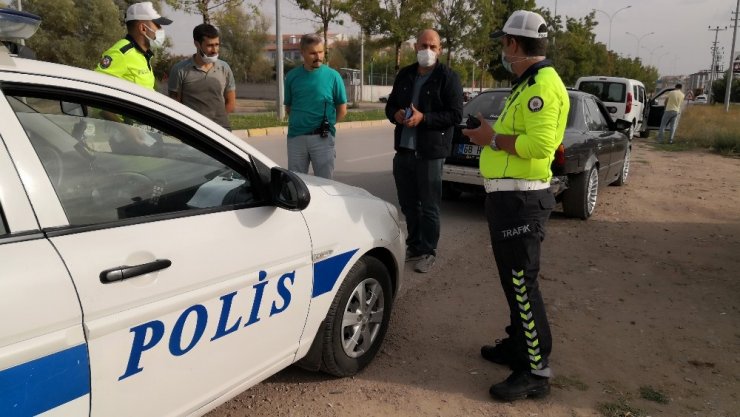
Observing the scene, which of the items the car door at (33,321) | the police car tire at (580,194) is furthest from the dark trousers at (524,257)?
the police car tire at (580,194)

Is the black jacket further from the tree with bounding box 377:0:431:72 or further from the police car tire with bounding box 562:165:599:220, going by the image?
the tree with bounding box 377:0:431:72

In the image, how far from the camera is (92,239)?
169 centimetres

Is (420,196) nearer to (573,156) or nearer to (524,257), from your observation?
(524,257)

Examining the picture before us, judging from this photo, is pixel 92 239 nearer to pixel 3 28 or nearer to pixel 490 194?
pixel 3 28

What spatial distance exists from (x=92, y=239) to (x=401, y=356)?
6.68 ft

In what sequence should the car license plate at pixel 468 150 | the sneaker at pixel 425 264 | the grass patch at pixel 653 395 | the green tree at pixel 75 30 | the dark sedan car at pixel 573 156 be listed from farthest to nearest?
the green tree at pixel 75 30, the car license plate at pixel 468 150, the dark sedan car at pixel 573 156, the sneaker at pixel 425 264, the grass patch at pixel 653 395

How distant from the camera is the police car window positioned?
1775 millimetres

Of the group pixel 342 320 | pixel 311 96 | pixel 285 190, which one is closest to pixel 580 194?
pixel 311 96

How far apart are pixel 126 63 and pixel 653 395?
3.98 meters

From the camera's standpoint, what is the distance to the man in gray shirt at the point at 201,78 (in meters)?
4.62

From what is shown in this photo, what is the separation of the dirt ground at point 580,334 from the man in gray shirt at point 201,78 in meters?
2.23

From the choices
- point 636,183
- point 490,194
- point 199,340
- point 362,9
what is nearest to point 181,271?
point 199,340

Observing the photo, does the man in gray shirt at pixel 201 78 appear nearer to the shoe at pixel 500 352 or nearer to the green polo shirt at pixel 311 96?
the green polo shirt at pixel 311 96

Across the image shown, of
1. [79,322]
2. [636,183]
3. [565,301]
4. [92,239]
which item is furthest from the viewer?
[636,183]
